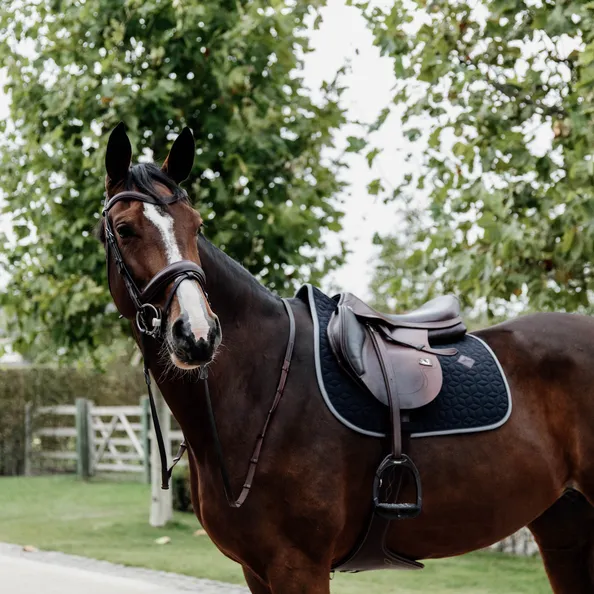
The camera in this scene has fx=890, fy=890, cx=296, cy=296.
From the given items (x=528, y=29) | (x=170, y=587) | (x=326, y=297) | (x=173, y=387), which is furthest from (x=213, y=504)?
(x=528, y=29)

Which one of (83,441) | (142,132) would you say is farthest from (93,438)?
(142,132)

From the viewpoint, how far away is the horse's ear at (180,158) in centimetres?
330

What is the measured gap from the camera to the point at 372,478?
3.32 meters

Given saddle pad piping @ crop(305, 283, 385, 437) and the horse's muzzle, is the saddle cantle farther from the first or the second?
the horse's muzzle

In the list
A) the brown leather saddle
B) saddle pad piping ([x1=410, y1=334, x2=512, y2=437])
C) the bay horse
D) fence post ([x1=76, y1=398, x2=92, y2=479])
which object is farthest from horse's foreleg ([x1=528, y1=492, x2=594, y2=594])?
fence post ([x1=76, y1=398, x2=92, y2=479])

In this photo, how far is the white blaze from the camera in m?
2.81

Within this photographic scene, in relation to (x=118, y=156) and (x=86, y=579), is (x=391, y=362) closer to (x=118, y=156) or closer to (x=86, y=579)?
(x=118, y=156)

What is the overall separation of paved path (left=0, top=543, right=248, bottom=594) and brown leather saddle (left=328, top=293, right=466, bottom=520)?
4.04 meters

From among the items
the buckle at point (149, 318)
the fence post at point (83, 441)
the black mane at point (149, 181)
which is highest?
the black mane at point (149, 181)

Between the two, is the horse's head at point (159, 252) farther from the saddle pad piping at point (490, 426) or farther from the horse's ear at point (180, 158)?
the saddle pad piping at point (490, 426)

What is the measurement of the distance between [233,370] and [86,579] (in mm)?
5005

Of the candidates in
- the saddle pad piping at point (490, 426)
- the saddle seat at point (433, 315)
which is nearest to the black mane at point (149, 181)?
the saddle seat at point (433, 315)

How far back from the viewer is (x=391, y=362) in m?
3.43

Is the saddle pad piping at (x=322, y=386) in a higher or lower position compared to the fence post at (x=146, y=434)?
higher
